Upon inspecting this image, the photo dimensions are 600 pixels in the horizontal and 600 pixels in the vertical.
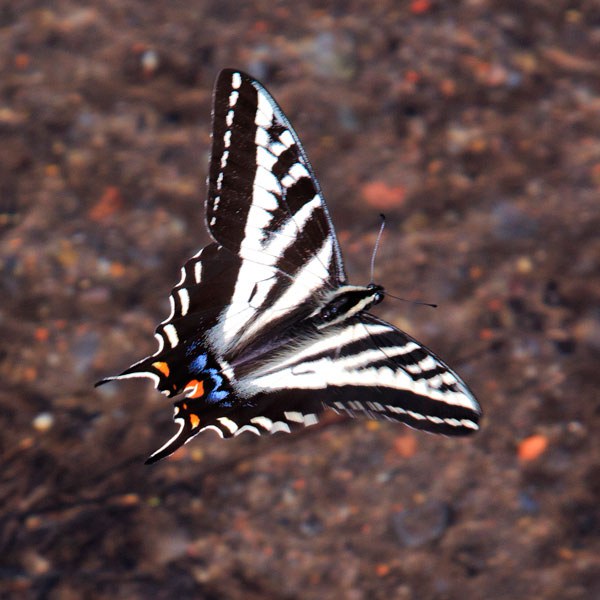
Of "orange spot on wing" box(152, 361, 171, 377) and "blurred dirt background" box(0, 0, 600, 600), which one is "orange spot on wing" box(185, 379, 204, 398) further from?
"blurred dirt background" box(0, 0, 600, 600)

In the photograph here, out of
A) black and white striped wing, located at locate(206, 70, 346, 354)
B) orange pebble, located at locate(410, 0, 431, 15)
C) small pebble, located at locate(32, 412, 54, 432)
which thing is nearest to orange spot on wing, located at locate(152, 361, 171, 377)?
black and white striped wing, located at locate(206, 70, 346, 354)

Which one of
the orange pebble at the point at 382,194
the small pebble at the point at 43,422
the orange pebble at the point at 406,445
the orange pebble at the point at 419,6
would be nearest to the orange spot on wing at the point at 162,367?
A: the small pebble at the point at 43,422

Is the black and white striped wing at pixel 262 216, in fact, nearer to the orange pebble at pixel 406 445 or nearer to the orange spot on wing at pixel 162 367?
the orange spot on wing at pixel 162 367

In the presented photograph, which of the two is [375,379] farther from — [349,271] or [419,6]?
Result: [419,6]

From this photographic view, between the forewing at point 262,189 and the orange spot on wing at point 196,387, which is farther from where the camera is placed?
the orange spot on wing at point 196,387

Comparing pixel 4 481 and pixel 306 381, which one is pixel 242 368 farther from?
pixel 4 481

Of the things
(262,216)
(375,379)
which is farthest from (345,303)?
(262,216)
